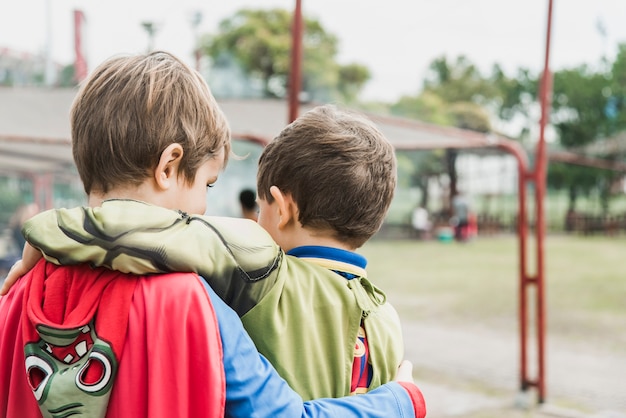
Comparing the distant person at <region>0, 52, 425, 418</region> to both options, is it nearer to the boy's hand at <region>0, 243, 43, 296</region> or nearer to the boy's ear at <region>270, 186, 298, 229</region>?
the boy's hand at <region>0, 243, 43, 296</region>

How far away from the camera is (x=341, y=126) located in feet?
3.72

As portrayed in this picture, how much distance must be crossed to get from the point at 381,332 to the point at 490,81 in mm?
28209

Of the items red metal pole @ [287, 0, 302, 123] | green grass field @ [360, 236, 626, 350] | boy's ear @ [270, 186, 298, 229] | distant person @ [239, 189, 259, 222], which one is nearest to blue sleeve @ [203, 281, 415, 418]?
boy's ear @ [270, 186, 298, 229]

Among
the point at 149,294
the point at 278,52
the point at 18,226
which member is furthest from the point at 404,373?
the point at 278,52

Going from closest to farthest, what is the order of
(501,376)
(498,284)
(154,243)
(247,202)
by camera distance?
(154,243) < (247,202) < (501,376) < (498,284)

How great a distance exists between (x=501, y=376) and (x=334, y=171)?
16.4ft

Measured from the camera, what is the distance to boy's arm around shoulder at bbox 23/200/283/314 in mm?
887

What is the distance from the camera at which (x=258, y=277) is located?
0.98m

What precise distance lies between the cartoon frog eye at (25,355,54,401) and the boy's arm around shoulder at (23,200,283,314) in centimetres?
12

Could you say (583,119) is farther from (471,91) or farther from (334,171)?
(334,171)

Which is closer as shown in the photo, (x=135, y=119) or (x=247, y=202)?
(x=135, y=119)

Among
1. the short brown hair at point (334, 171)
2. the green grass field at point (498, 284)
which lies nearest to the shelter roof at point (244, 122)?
the short brown hair at point (334, 171)

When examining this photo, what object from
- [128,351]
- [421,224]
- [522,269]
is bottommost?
[421,224]

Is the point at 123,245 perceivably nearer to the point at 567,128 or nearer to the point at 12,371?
the point at 12,371
